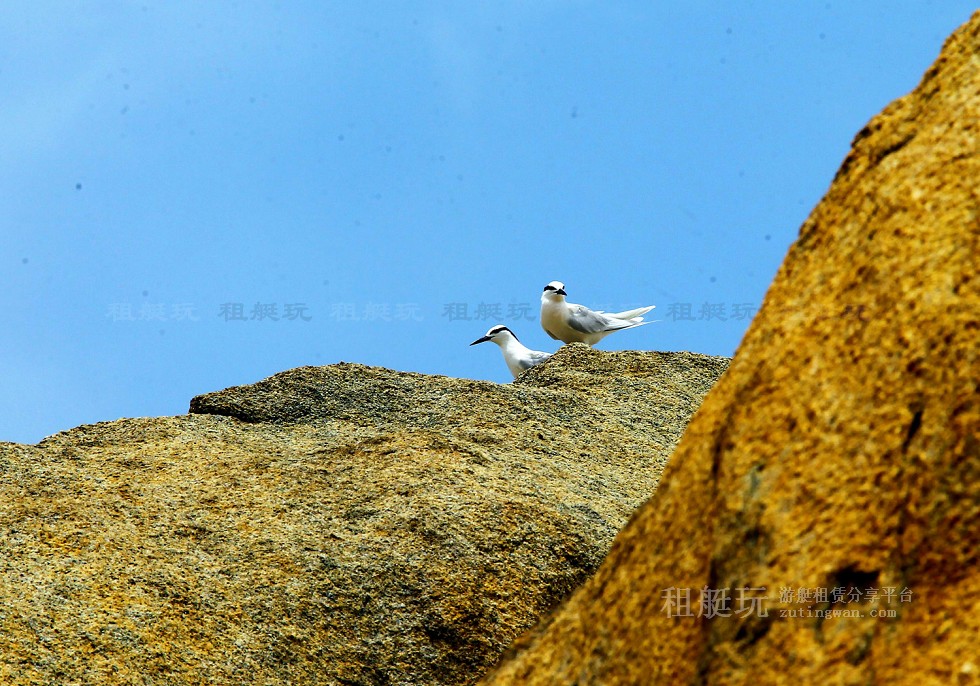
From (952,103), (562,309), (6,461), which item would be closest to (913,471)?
(952,103)

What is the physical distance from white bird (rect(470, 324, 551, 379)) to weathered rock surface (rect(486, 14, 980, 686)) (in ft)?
29.1

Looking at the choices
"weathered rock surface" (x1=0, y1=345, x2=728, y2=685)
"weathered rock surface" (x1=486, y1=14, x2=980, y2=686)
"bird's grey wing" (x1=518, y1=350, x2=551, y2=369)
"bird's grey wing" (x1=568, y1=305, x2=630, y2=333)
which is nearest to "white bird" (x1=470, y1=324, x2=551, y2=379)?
"bird's grey wing" (x1=518, y1=350, x2=551, y2=369)

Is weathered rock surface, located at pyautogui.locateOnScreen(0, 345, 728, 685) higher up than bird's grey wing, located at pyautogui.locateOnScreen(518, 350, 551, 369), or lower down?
lower down

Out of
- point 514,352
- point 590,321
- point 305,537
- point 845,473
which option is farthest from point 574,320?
point 845,473

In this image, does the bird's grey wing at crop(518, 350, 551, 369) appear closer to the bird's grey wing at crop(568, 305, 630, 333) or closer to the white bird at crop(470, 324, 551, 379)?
the white bird at crop(470, 324, 551, 379)

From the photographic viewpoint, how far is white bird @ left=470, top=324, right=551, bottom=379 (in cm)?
1270

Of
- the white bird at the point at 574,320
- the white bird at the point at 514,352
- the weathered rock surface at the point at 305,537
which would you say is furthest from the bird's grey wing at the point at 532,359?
the weathered rock surface at the point at 305,537

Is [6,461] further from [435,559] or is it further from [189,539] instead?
[435,559]

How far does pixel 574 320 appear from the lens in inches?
550

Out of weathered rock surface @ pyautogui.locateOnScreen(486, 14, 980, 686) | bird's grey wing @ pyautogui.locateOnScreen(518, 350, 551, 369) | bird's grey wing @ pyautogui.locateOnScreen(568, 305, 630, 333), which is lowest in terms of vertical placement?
weathered rock surface @ pyautogui.locateOnScreen(486, 14, 980, 686)

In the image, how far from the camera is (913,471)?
287 centimetres

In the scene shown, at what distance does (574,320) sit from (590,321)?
0.88 feet

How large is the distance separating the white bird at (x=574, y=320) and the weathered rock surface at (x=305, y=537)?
6.21m

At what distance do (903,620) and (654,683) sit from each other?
27.3 inches
